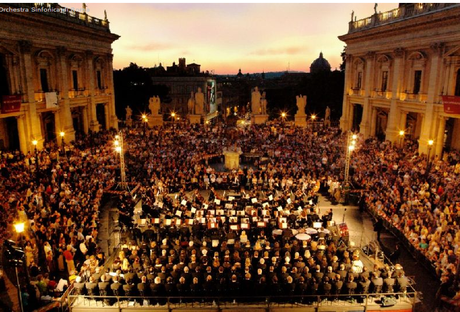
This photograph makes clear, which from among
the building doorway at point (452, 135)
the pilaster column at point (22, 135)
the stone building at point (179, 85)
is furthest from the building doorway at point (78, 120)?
the stone building at point (179, 85)

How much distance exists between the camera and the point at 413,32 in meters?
31.0

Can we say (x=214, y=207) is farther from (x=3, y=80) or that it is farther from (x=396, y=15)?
(x=396, y=15)

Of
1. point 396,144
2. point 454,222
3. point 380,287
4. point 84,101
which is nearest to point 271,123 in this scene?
point 396,144

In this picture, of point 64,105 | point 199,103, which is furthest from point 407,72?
point 64,105

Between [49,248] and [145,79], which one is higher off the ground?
[145,79]

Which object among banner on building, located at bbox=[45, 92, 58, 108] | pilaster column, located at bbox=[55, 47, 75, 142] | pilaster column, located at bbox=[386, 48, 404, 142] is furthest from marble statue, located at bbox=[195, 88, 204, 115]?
pilaster column, located at bbox=[386, 48, 404, 142]

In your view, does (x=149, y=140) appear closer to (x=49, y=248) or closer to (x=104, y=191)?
(x=104, y=191)

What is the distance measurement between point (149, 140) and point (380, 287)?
84.4ft

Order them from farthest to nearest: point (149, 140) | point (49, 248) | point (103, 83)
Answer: point (103, 83) < point (149, 140) < point (49, 248)

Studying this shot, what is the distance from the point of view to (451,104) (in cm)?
2578

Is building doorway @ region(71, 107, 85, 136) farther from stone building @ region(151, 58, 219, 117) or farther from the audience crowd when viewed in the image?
stone building @ region(151, 58, 219, 117)

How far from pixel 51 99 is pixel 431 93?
32820mm

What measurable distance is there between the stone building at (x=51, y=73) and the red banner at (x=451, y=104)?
3234 centimetres

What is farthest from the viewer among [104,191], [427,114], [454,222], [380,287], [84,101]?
[84,101]
